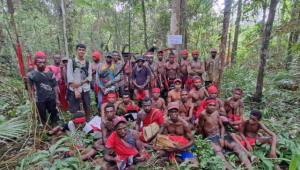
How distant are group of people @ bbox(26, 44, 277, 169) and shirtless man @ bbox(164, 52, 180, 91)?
1.42 ft

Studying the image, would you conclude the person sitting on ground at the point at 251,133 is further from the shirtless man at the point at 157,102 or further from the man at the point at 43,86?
the man at the point at 43,86

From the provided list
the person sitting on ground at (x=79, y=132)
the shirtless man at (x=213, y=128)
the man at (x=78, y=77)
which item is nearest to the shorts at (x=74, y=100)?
the man at (x=78, y=77)

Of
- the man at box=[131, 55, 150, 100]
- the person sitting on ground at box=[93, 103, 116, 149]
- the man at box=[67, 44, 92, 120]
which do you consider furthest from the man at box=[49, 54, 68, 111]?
the person sitting on ground at box=[93, 103, 116, 149]

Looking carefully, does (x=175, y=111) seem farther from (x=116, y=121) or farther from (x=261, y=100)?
(x=261, y=100)

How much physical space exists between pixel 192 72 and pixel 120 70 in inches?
98.9

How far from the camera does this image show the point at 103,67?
5148 millimetres

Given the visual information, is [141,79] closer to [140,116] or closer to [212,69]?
[140,116]

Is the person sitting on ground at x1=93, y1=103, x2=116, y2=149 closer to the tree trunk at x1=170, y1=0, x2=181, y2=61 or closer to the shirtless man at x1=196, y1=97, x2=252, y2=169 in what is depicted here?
the shirtless man at x1=196, y1=97, x2=252, y2=169

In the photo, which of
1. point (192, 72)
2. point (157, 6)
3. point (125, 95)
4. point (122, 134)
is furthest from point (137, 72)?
point (157, 6)

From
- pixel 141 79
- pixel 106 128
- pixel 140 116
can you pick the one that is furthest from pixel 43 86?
pixel 141 79

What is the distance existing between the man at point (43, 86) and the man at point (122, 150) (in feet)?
6.36

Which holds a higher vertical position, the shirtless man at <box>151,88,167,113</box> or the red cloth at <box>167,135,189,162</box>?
the shirtless man at <box>151,88,167,113</box>

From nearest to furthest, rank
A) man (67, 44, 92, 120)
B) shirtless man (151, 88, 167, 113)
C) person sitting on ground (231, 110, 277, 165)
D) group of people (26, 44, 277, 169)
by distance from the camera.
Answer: group of people (26, 44, 277, 169)
person sitting on ground (231, 110, 277, 165)
man (67, 44, 92, 120)
shirtless man (151, 88, 167, 113)

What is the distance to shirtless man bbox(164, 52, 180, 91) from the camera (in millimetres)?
6562
